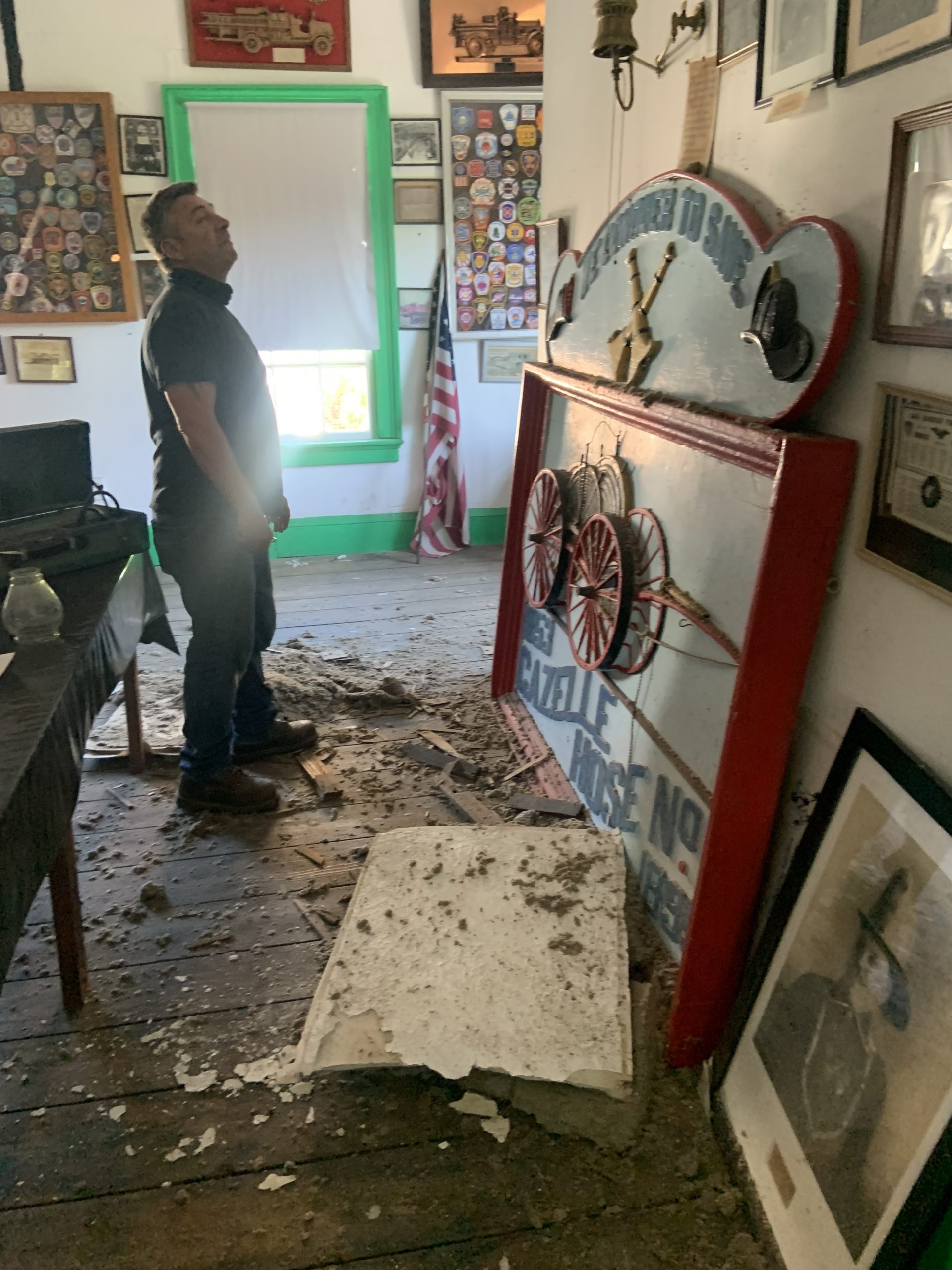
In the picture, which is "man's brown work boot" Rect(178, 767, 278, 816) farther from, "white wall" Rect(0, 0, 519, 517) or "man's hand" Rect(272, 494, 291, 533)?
"white wall" Rect(0, 0, 519, 517)

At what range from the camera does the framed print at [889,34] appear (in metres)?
1.04

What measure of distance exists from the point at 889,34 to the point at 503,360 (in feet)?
11.4

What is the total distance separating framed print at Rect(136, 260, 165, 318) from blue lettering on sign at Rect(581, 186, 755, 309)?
2667 mm

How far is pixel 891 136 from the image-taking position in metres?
1.13

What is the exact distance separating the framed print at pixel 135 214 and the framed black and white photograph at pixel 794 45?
131 inches

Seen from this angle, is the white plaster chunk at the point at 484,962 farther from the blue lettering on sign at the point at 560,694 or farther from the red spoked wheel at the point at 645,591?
the red spoked wheel at the point at 645,591

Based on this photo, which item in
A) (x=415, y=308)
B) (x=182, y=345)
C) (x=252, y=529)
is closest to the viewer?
(x=182, y=345)

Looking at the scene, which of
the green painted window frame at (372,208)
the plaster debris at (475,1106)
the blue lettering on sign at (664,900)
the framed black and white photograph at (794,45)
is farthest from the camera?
the green painted window frame at (372,208)

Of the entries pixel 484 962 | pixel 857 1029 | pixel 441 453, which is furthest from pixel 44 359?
pixel 857 1029

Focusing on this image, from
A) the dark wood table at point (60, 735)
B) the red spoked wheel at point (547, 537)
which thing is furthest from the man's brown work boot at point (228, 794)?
the red spoked wheel at point (547, 537)

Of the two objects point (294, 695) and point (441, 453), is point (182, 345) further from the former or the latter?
point (441, 453)

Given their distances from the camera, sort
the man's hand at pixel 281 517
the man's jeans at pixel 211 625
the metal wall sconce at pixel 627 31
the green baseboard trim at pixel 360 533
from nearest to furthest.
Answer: the metal wall sconce at pixel 627 31 < the man's jeans at pixel 211 625 < the man's hand at pixel 281 517 < the green baseboard trim at pixel 360 533

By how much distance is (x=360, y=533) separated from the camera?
15.4ft

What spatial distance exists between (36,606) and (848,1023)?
1610 mm
